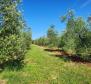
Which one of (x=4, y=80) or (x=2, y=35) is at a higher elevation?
(x=2, y=35)

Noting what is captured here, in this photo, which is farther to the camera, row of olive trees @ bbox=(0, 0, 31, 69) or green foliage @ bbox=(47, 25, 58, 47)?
green foliage @ bbox=(47, 25, 58, 47)

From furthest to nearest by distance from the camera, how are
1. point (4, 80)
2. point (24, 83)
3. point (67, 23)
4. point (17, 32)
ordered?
point (67, 23) < point (17, 32) < point (4, 80) < point (24, 83)

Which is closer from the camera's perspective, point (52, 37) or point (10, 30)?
point (10, 30)

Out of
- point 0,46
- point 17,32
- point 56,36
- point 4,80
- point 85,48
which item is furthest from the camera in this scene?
point 56,36

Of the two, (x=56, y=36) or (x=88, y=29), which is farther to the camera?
(x=56, y=36)

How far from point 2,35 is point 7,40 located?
102 cm

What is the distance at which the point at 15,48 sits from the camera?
80.6 ft

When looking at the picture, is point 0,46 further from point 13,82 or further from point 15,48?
point 13,82

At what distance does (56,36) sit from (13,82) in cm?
7969

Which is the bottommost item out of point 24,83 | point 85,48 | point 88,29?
point 24,83

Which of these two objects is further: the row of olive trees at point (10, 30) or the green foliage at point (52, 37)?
the green foliage at point (52, 37)

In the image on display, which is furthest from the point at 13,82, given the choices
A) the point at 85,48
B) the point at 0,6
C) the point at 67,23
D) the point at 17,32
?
the point at 67,23

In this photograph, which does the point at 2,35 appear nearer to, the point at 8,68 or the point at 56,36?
the point at 8,68

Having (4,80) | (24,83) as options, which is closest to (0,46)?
(4,80)
